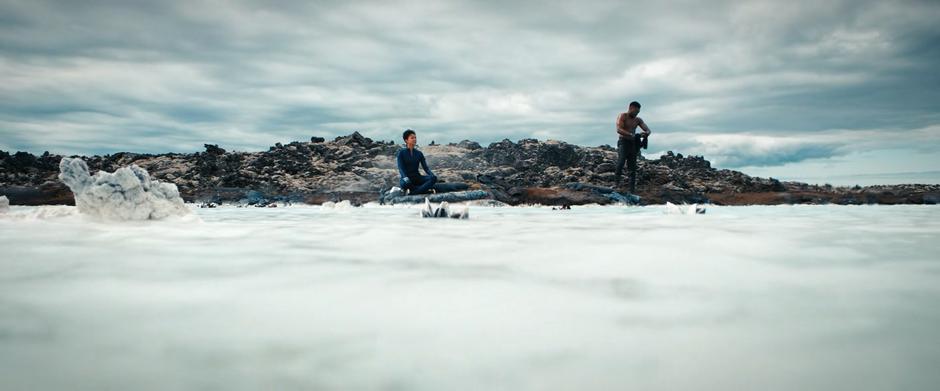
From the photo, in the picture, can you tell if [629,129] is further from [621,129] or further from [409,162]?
[409,162]

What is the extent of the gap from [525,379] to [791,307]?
815mm

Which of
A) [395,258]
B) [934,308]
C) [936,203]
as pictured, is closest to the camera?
[934,308]

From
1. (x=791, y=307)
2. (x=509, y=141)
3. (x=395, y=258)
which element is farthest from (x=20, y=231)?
(x=509, y=141)

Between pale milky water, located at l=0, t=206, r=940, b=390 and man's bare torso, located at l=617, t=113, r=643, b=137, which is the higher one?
man's bare torso, located at l=617, t=113, r=643, b=137

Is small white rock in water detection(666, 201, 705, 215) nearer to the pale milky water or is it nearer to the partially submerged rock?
the pale milky water

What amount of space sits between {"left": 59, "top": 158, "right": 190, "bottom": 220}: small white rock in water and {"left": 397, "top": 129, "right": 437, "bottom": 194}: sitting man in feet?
16.5

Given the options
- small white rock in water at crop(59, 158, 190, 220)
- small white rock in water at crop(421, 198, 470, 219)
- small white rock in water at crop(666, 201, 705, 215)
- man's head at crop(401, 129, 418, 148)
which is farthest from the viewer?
man's head at crop(401, 129, 418, 148)

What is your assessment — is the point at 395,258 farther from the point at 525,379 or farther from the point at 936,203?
the point at 936,203

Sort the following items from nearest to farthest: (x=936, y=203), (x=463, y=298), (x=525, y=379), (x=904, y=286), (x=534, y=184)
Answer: (x=525, y=379)
(x=463, y=298)
(x=904, y=286)
(x=936, y=203)
(x=534, y=184)

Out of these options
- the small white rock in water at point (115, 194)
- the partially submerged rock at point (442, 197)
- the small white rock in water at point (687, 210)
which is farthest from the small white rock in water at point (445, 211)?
the partially submerged rock at point (442, 197)

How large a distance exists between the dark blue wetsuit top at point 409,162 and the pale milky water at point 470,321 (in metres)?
7.21

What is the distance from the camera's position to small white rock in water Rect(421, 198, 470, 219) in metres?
4.98

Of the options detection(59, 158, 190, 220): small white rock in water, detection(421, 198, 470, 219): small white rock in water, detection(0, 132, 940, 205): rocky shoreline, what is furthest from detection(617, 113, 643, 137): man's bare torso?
detection(59, 158, 190, 220): small white rock in water

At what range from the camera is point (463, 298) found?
1363 mm
